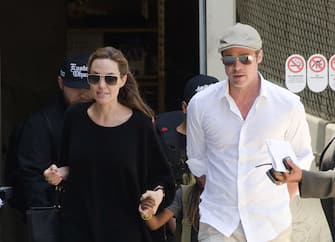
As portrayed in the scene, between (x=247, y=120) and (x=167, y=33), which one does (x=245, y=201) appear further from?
→ (x=167, y=33)

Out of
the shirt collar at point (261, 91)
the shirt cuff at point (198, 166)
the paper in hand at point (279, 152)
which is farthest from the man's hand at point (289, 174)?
the shirt cuff at point (198, 166)

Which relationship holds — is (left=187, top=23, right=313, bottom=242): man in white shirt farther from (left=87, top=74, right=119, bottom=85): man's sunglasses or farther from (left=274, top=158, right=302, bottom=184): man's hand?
(left=87, top=74, right=119, bottom=85): man's sunglasses

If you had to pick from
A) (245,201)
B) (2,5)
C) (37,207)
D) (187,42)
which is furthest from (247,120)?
(2,5)

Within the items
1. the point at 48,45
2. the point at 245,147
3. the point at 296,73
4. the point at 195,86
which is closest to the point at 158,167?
the point at 245,147

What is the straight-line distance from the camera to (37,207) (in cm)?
512

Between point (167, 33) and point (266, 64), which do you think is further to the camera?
point (167, 33)

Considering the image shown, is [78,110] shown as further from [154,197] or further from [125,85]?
[154,197]

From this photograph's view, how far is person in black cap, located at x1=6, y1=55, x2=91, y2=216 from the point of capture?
17.4ft

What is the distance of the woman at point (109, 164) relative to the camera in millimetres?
4480

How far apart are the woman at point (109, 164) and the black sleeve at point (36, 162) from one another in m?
0.65

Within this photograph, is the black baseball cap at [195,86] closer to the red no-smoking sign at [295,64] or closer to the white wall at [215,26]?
the white wall at [215,26]

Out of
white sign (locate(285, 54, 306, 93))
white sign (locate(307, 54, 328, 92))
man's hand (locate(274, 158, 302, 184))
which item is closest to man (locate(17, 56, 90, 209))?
man's hand (locate(274, 158, 302, 184))

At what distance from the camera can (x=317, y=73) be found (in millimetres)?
6762

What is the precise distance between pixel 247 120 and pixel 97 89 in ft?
2.73
